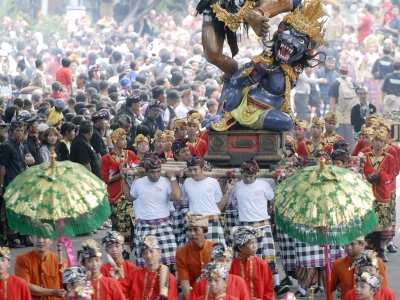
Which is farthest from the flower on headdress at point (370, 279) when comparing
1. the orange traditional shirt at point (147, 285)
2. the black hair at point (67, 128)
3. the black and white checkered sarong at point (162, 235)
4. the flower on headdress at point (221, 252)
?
the black hair at point (67, 128)

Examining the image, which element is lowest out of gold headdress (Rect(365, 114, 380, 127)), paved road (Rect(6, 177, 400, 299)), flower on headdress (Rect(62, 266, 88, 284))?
paved road (Rect(6, 177, 400, 299))

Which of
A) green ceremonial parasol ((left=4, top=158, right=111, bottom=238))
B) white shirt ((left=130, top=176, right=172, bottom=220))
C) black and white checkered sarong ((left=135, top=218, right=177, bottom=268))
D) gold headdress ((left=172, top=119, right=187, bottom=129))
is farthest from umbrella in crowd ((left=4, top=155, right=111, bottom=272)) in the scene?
gold headdress ((left=172, top=119, right=187, bottom=129))

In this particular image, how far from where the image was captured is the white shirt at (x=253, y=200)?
15617mm

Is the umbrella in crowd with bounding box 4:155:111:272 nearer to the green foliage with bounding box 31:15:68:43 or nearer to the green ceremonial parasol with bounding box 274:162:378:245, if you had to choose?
the green ceremonial parasol with bounding box 274:162:378:245

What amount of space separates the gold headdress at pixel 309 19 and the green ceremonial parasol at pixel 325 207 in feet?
16.0

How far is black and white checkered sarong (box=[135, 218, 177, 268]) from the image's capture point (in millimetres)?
15445

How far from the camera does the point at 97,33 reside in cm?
4219

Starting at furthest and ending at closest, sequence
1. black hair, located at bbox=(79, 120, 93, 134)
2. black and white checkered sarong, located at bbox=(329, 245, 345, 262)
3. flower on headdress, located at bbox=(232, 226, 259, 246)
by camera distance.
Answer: black hair, located at bbox=(79, 120, 93, 134) < black and white checkered sarong, located at bbox=(329, 245, 345, 262) < flower on headdress, located at bbox=(232, 226, 259, 246)

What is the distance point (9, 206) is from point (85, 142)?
651 centimetres

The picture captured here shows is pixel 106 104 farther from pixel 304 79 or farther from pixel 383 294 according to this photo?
pixel 383 294

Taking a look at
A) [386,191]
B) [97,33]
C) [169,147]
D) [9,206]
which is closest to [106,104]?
[169,147]

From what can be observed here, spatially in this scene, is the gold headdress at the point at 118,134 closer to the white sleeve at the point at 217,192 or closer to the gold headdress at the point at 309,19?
the white sleeve at the point at 217,192

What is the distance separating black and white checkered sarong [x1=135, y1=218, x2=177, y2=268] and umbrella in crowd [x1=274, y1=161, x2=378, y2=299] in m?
3.02

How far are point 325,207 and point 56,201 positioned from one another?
212 centimetres
